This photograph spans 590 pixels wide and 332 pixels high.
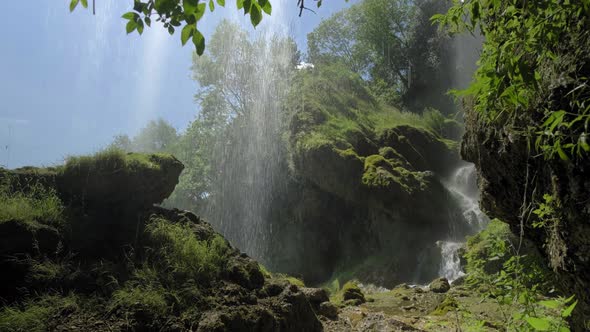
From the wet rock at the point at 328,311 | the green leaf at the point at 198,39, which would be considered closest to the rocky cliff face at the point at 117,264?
the wet rock at the point at 328,311

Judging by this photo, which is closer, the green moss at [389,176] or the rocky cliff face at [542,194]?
the rocky cliff face at [542,194]

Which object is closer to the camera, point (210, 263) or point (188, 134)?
point (210, 263)

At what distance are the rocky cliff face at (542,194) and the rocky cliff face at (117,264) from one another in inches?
135

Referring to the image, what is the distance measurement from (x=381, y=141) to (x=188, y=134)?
66.0 feet

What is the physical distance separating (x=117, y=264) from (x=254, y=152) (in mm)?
21333

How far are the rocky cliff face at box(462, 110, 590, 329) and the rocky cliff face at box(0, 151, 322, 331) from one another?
343 centimetres

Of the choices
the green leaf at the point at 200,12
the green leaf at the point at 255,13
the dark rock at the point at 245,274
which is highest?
the green leaf at the point at 255,13

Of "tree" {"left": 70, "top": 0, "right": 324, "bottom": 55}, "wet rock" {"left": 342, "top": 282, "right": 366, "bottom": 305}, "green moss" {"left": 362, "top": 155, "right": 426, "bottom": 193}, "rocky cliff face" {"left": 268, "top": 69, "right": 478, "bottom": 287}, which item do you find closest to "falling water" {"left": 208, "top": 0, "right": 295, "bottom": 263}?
"rocky cliff face" {"left": 268, "top": 69, "right": 478, "bottom": 287}

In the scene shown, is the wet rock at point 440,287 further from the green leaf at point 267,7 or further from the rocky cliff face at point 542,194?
the green leaf at point 267,7

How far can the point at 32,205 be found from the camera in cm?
589

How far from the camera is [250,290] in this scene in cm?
613

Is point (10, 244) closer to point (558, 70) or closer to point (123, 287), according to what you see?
point (123, 287)

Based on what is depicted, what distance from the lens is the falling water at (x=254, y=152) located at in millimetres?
24500

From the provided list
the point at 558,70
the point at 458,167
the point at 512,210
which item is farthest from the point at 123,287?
the point at 458,167
